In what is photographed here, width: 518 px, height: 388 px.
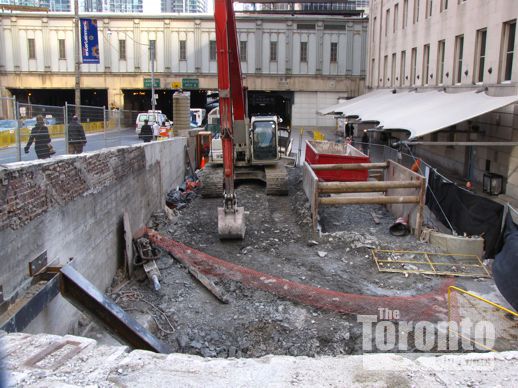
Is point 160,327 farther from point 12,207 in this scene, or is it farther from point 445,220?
point 445,220

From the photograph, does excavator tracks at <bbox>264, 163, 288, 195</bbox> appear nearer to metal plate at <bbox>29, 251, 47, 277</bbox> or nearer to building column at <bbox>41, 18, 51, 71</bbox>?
metal plate at <bbox>29, 251, 47, 277</bbox>

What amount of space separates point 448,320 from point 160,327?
4.50 meters

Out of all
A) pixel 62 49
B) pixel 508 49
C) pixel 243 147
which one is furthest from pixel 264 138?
pixel 62 49

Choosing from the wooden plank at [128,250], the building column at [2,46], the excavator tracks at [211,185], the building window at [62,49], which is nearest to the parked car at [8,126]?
the wooden plank at [128,250]

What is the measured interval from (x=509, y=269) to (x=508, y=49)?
1095 cm

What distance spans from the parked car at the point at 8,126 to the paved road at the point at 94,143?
1.22 ft

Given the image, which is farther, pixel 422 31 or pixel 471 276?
pixel 422 31

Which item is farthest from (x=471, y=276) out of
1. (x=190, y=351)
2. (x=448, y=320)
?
(x=190, y=351)

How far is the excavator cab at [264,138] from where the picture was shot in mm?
17750

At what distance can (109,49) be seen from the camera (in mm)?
44406

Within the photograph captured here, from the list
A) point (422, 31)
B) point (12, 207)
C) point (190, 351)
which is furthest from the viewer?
point (422, 31)

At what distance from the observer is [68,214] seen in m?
7.71

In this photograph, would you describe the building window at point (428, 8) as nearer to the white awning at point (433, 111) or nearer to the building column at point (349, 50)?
the white awning at point (433, 111)

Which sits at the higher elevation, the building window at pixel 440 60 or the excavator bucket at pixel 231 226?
the building window at pixel 440 60
